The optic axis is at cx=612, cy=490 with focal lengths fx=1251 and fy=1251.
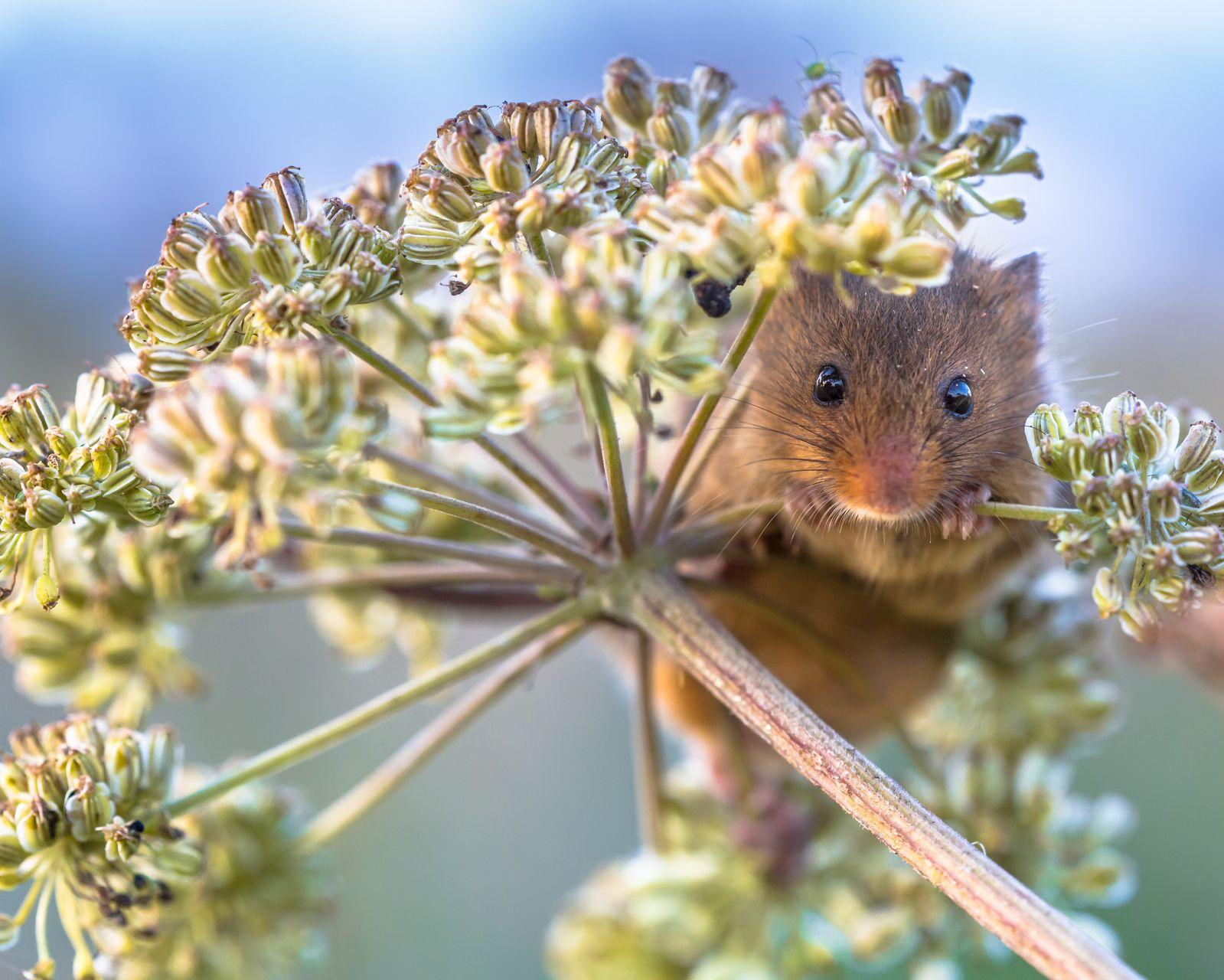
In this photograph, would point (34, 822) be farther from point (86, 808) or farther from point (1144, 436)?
point (1144, 436)

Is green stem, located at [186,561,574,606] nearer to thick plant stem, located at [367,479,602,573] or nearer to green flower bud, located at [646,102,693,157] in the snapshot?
thick plant stem, located at [367,479,602,573]

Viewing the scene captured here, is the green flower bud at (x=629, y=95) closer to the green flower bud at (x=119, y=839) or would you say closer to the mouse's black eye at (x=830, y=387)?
the mouse's black eye at (x=830, y=387)

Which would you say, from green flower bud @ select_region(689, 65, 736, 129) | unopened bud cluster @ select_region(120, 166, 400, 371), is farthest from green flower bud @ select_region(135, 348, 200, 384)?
green flower bud @ select_region(689, 65, 736, 129)

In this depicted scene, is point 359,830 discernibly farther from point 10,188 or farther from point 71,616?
point 71,616

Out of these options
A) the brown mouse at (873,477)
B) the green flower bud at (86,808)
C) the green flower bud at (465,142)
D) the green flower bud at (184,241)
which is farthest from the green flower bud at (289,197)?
the green flower bud at (86,808)

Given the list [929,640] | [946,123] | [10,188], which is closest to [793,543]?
[929,640]

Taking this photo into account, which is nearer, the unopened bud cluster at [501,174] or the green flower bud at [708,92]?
the unopened bud cluster at [501,174]
